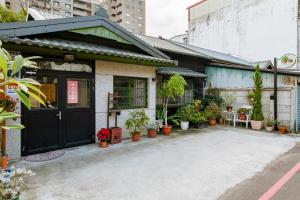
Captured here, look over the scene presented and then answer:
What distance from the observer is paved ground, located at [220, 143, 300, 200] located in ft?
13.2

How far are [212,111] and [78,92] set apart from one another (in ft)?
24.5

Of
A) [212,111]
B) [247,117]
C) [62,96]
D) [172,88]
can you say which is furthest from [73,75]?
[247,117]

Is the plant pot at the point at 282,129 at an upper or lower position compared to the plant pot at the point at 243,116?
lower

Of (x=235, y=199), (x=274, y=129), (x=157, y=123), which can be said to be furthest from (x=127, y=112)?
(x=274, y=129)

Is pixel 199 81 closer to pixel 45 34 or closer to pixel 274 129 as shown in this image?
pixel 274 129

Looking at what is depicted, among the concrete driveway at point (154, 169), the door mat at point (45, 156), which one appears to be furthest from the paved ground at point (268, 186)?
the door mat at point (45, 156)

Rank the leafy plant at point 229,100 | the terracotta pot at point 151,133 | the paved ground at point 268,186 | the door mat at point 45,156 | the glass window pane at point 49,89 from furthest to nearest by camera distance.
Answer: the leafy plant at point 229,100, the terracotta pot at point 151,133, the glass window pane at point 49,89, the door mat at point 45,156, the paved ground at point 268,186

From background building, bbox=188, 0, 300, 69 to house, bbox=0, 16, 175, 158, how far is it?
45.2 ft

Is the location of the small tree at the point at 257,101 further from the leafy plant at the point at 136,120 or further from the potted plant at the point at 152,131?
the leafy plant at the point at 136,120

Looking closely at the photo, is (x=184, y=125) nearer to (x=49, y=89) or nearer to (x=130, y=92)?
(x=130, y=92)

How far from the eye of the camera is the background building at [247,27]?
57.3ft

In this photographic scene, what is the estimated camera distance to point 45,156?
6.26 metres

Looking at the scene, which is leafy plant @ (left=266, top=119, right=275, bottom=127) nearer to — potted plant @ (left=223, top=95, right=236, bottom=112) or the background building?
potted plant @ (left=223, top=95, right=236, bottom=112)

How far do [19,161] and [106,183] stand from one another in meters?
2.92
